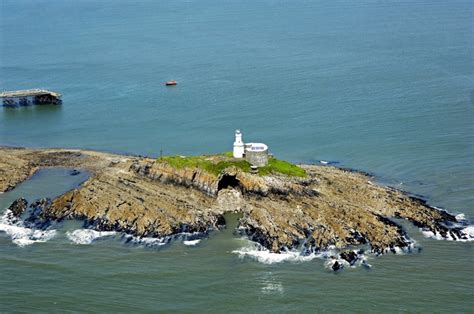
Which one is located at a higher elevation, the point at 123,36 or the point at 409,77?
the point at 123,36

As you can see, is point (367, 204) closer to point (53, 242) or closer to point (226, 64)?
point (53, 242)

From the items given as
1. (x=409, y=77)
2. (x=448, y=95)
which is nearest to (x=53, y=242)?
(x=448, y=95)

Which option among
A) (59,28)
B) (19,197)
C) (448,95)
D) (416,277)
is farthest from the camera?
(59,28)

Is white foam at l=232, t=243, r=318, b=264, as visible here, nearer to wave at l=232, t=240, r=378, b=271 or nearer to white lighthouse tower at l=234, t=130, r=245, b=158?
wave at l=232, t=240, r=378, b=271

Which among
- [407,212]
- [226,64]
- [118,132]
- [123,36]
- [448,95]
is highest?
[123,36]

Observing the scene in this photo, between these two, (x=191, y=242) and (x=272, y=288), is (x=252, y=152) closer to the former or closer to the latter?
(x=191, y=242)

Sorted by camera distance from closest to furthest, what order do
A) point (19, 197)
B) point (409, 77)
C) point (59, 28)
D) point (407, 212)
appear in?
point (407, 212) → point (19, 197) → point (409, 77) → point (59, 28)
